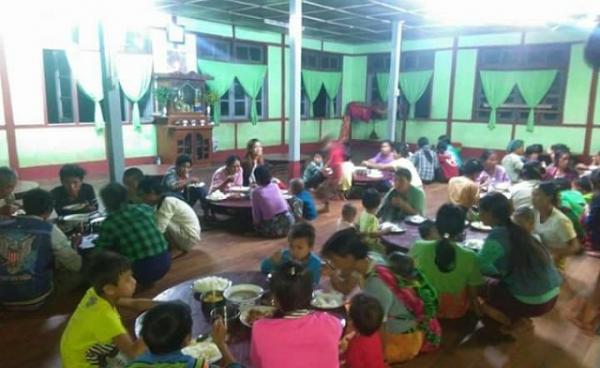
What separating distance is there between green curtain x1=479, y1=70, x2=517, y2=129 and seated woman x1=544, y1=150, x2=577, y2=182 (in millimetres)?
4510

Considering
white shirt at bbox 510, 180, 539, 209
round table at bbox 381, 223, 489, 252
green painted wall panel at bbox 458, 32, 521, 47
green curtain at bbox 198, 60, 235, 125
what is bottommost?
round table at bbox 381, 223, 489, 252

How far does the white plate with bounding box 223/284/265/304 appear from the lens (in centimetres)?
235

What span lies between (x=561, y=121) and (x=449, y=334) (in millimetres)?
9203

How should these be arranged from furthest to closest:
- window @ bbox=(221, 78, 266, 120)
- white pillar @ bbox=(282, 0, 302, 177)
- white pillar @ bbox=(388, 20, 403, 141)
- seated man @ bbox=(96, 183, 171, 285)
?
window @ bbox=(221, 78, 266, 120), white pillar @ bbox=(388, 20, 403, 141), white pillar @ bbox=(282, 0, 302, 177), seated man @ bbox=(96, 183, 171, 285)

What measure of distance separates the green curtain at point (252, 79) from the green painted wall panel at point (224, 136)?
0.71 metres

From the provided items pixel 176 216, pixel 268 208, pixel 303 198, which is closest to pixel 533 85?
pixel 303 198

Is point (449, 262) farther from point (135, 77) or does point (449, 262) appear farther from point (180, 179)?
point (135, 77)

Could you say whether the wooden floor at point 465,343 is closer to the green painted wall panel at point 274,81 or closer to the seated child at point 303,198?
the seated child at point 303,198

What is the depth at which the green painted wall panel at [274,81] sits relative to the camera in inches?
452

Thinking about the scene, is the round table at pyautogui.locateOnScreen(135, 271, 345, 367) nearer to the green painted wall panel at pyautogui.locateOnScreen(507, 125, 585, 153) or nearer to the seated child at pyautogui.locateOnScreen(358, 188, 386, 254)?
the seated child at pyautogui.locateOnScreen(358, 188, 386, 254)

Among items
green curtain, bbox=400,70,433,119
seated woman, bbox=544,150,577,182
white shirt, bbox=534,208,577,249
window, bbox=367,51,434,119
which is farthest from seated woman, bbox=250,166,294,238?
window, bbox=367,51,434,119

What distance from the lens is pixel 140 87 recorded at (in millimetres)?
8922

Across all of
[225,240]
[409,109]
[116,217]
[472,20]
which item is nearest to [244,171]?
[225,240]

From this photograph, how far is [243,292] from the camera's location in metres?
2.42
